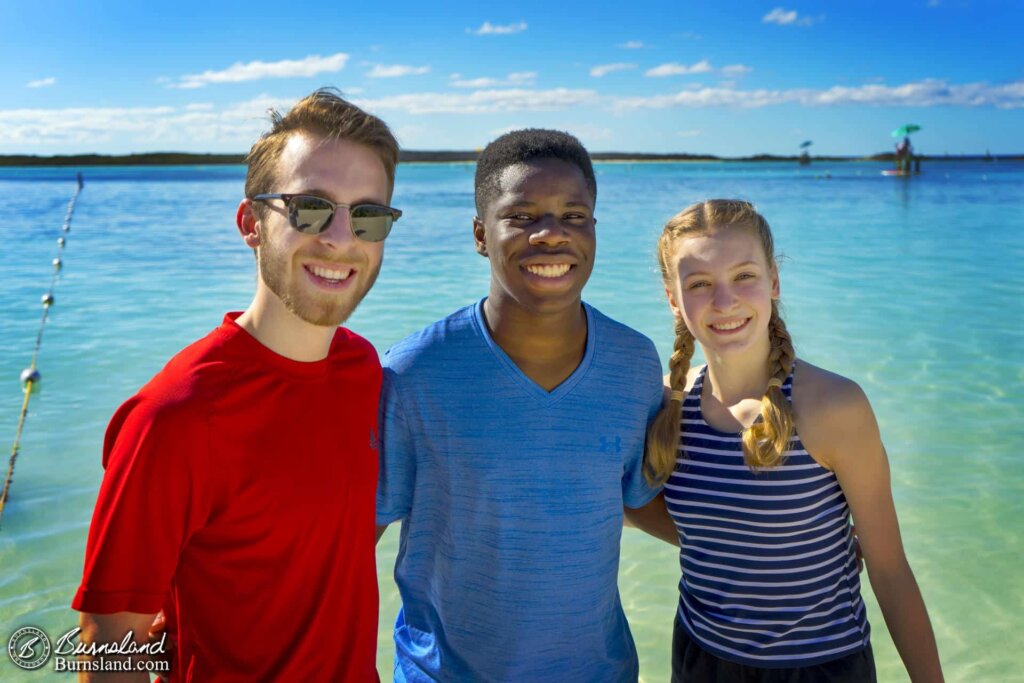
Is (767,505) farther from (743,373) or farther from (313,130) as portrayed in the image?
(313,130)

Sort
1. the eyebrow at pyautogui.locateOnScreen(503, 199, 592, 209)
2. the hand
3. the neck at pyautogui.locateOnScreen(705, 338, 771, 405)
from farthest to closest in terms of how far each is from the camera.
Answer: the neck at pyautogui.locateOnScreen(705, 338, 771, 405), the eyebrow at pyautogui.locateOnScreen(503, 199, 592, 209), the hand

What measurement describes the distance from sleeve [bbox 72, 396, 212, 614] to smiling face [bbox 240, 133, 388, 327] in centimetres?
44

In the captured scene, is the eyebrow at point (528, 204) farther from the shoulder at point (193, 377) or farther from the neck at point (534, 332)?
the shoulder at point (193, 377)

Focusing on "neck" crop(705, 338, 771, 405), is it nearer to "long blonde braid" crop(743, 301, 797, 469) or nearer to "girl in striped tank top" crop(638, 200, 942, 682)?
"girl in striped tank top" crop(638, 200, 942, 682)

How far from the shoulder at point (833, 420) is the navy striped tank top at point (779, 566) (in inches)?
1.6

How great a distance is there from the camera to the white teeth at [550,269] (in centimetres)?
233

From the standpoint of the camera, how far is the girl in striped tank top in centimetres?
234

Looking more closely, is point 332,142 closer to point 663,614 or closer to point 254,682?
point 254,682

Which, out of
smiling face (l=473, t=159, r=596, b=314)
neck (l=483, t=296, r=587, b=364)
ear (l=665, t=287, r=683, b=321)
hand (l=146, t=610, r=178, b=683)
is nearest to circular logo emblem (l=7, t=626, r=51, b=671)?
hand (l=146, t=610, r=178, b=683)

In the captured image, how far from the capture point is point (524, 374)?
2.34m

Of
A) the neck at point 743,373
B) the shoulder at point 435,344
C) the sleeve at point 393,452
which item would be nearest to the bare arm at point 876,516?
the neck at point 743,373

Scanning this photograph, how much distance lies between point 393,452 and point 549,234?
2.41 feet

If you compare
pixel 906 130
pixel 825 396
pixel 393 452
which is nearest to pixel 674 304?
pixel 825 396

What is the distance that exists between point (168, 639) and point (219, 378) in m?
0.59
